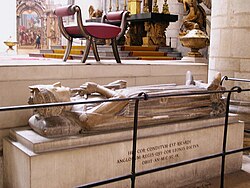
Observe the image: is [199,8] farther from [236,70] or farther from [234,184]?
[234,184]

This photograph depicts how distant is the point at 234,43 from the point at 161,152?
1800 millimetres

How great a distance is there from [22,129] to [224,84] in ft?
8.26

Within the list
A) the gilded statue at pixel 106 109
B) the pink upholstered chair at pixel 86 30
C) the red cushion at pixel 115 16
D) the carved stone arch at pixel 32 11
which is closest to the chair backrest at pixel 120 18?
the red cushion at pixel 115 16

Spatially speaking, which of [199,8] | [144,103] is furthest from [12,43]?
[144,103]

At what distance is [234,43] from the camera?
452 cm

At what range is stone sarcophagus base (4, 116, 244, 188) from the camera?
2791 mm

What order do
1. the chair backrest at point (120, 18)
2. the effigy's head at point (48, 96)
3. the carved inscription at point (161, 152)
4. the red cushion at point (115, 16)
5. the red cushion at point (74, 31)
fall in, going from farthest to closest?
the red cushion at point (115, 16), the chair backrest at point (120, 18), the red cushion at point (74, 31), the carved inscription at point (161, 152), the effigy's head at point (48, 96)

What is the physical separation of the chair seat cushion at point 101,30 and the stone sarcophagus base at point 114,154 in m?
1.68

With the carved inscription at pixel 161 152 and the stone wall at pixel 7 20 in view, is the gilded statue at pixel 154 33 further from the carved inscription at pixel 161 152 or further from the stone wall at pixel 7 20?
the carved inscription at pixel 161 152

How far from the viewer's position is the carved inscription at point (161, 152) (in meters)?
3.28

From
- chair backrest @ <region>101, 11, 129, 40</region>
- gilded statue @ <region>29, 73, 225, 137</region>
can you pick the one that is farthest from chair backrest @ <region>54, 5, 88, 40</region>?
gilded statue @ <region>29, 73, 225, 137</region>

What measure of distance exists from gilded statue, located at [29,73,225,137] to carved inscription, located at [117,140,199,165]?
0.71 ft

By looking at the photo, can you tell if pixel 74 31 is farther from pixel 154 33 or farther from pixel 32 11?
pixel 32 11

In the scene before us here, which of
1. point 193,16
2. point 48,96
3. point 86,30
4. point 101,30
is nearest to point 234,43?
point 101,30
